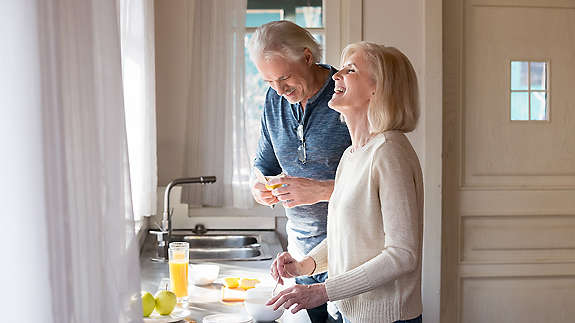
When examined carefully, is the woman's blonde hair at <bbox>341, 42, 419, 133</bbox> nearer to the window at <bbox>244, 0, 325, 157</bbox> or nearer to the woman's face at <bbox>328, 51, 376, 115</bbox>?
the woman's face at <bbox>328, 51, 376, 115</bbox>

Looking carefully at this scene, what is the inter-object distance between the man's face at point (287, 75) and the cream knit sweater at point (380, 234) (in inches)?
20.8

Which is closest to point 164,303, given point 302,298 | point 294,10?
point 302,298

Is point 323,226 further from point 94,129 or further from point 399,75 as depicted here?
point 94,129

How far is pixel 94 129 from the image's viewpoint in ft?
3.64

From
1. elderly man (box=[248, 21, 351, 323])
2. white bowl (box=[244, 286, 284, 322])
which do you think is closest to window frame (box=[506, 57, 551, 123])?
elderly man (box=[248, 21, 351, 323])

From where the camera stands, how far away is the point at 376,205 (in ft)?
4.90

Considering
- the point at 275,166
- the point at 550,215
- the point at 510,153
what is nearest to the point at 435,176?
the point at 510,153

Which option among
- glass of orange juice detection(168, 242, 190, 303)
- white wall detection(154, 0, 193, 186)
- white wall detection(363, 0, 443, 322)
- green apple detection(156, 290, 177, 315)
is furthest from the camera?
white wall detection(154, 0, 193, 186)

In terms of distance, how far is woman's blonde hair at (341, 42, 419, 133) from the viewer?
1.52 metres

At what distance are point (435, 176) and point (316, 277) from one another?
52.7 inches

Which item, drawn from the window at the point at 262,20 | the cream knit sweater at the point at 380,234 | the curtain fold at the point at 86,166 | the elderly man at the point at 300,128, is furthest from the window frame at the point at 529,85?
the curtain fold at the point at 86,166

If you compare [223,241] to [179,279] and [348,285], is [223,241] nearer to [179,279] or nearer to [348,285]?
[179,279]

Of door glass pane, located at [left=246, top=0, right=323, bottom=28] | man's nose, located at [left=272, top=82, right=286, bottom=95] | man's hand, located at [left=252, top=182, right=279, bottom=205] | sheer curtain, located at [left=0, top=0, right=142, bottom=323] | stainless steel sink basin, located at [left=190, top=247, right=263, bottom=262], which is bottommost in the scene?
stainless steel sink basin, located at [left=190, top=247, right=263, bottom=262]

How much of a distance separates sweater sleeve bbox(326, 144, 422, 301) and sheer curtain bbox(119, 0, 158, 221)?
41.0 inches
